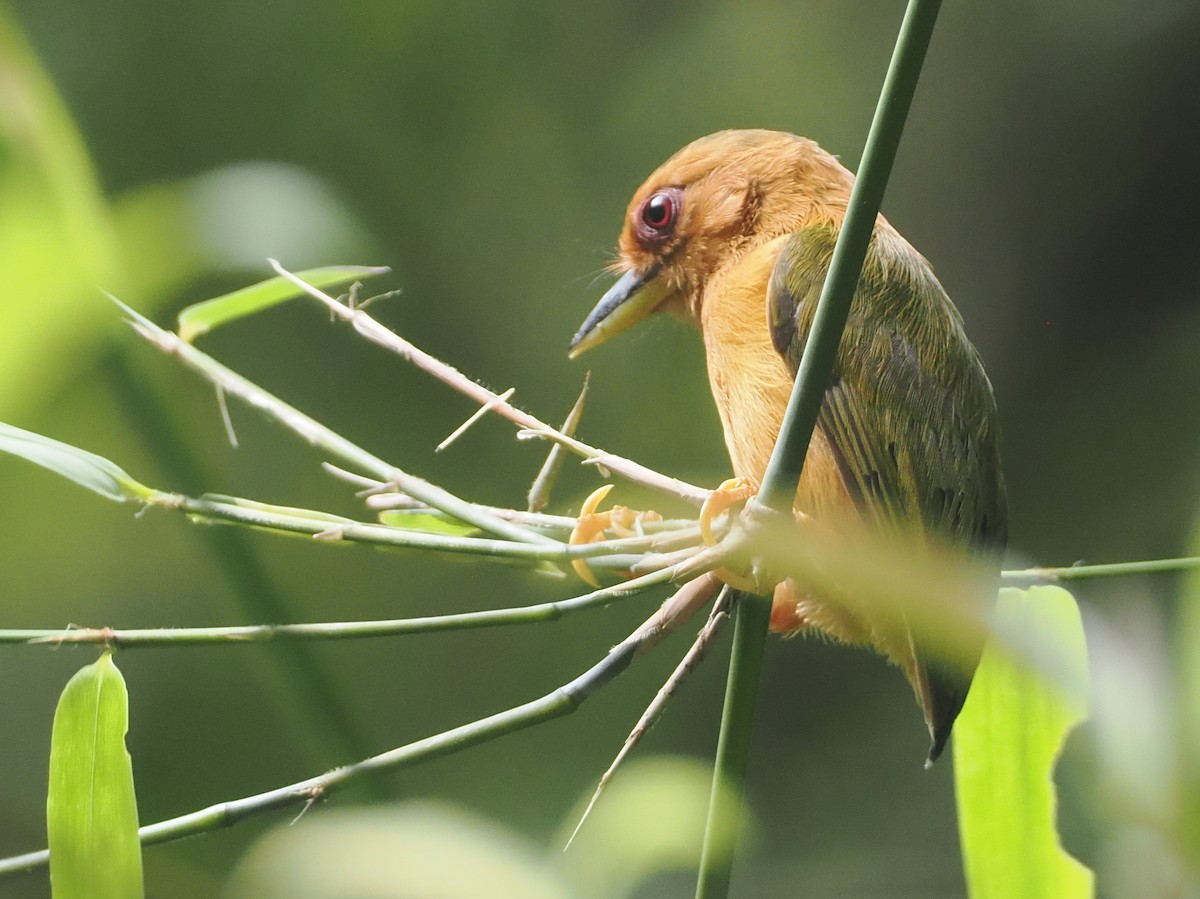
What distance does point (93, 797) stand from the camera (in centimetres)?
59

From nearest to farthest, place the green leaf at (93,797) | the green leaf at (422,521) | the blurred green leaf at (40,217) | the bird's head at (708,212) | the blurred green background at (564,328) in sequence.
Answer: the blurred green leaf at (40,217) < the green leaf at (93,797) < the green leaf at (422,521) < the bird's head at (708,212) < the blurred green background at (564,328)

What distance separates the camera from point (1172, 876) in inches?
16.9

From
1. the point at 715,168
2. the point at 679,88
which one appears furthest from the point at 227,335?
the point at 715,168

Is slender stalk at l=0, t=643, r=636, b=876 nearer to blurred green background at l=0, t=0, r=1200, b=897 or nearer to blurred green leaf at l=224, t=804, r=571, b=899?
blurred green leaf at l=224, t=804, r=571, b=899

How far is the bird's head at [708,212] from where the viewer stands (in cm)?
126

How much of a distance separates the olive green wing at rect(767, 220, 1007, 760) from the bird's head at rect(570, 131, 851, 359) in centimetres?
13

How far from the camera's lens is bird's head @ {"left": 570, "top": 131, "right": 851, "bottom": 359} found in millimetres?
1265

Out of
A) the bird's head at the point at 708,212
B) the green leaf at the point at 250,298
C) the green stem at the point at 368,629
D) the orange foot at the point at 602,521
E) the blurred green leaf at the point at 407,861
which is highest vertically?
the bird's head at the point at 708,212

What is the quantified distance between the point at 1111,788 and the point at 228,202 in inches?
18.3

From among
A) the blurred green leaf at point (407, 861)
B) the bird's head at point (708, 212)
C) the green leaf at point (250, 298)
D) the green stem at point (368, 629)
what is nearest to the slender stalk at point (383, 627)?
the green stem at point (368, 629)

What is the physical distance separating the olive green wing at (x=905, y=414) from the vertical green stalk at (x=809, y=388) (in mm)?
382

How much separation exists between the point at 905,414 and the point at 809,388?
0.56 metres

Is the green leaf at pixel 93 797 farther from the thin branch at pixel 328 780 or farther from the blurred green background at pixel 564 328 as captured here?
the blurred green background at pixel 564 328

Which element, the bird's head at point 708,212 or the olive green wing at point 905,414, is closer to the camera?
the olive green wing at point 905,414
